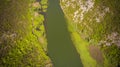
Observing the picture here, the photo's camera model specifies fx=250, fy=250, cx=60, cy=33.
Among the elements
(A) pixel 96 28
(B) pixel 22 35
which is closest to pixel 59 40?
(B) pixel 22 35

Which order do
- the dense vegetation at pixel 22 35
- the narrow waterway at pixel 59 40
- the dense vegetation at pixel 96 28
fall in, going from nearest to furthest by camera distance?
the dense vegetation at pixel 22 35 → the dense vegetation at pixel 96 28 → the narrow waterway at pixel 59 40

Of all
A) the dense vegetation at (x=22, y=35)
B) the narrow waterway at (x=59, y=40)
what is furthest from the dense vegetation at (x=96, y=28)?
the dense vegetation at (x=22, y=35)

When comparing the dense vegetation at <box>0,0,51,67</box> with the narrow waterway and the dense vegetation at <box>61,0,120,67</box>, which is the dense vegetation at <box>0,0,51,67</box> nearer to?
the narrow waterway

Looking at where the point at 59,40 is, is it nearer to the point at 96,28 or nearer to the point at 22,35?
the point at 22,35

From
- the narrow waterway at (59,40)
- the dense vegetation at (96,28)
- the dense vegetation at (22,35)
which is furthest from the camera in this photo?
the narrow waterway at (59,40)

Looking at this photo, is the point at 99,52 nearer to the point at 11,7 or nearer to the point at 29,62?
the point at 29,62

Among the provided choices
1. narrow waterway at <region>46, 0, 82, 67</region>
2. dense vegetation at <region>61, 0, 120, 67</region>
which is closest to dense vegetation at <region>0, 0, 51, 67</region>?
narrow waterway at <region>46, 0, 82, 67</region>

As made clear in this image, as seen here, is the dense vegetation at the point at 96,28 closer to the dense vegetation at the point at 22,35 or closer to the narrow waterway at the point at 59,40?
the narrow waterway at the point at 59,40
